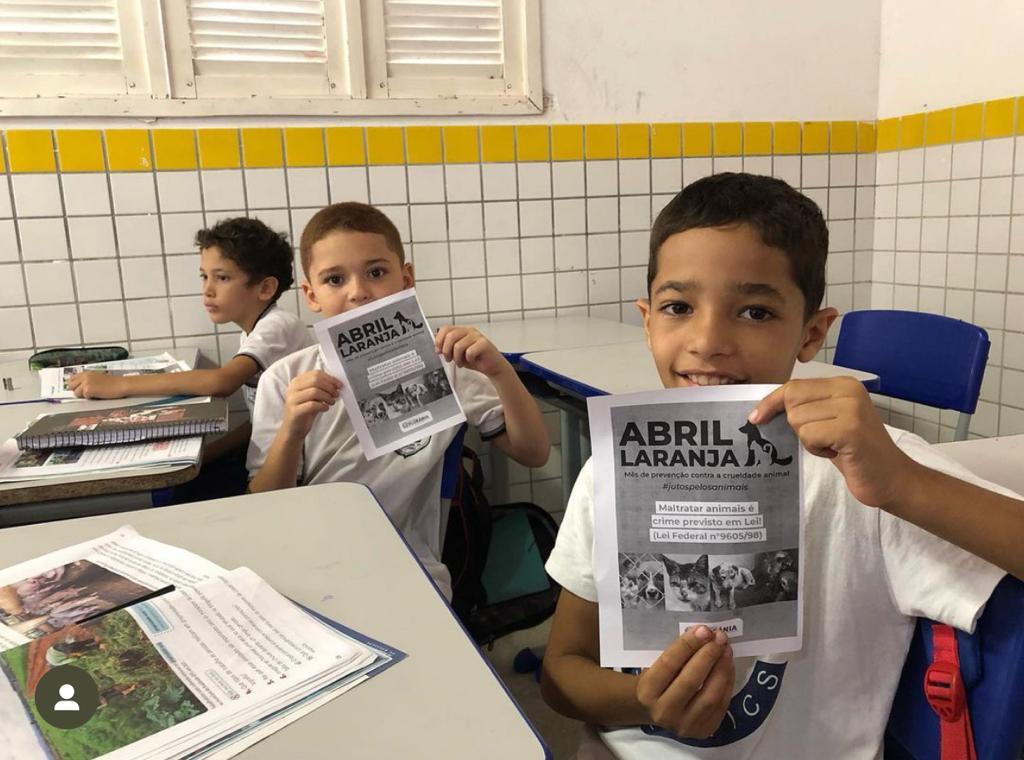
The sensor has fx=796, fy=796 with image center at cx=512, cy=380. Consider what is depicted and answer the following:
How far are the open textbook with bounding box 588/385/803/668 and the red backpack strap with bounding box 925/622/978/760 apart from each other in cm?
13

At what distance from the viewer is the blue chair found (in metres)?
2.08

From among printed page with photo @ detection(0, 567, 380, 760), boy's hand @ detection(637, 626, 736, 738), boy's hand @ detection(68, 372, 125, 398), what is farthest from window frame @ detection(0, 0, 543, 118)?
boy's hand @ detection(637, 626, 736, 738)

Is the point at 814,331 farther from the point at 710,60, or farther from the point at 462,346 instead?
the point at 710,60

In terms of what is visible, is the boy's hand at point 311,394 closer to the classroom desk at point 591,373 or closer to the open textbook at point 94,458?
the open textbook at point 94,458

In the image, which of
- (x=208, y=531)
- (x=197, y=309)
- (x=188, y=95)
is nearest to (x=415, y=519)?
(x=208, y=531)

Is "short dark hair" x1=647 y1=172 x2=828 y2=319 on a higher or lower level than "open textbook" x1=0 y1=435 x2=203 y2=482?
higher

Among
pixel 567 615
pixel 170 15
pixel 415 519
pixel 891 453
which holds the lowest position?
pixel 415 519

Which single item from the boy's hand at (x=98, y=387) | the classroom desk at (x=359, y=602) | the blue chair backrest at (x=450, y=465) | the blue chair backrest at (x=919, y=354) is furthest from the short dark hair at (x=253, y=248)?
the blue chair backrest at (x=919, y=354)

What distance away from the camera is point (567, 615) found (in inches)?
37.1

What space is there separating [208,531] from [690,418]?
68cm

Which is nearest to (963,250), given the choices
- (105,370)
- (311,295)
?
(311,295)

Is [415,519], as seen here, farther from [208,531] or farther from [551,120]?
[551,120]

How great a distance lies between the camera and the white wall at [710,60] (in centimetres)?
305

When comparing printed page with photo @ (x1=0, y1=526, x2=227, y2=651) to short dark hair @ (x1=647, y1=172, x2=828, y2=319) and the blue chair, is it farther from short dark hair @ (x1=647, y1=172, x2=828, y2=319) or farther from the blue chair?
the blue chair
